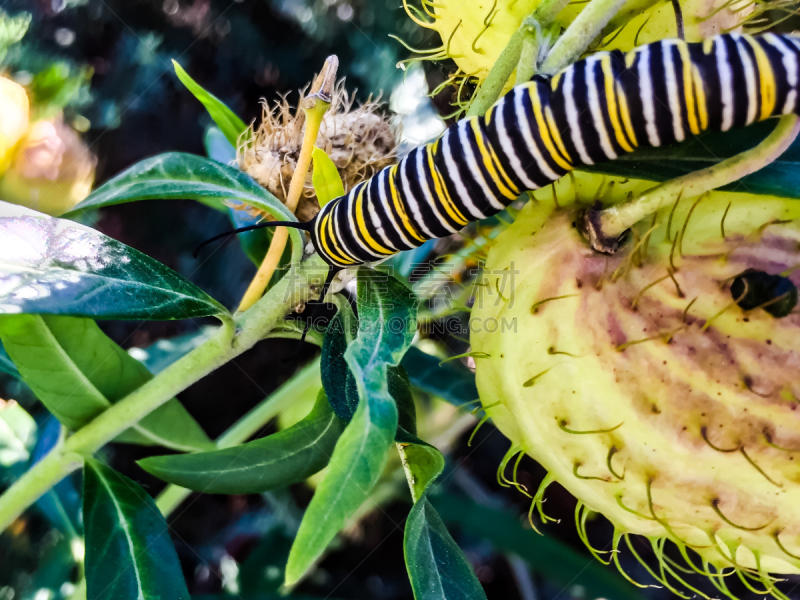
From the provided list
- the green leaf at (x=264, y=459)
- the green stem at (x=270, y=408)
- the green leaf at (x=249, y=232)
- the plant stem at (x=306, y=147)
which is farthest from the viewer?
the green stem at (x=270, y=408)

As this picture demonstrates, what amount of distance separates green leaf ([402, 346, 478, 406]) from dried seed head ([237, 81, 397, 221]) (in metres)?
0.34

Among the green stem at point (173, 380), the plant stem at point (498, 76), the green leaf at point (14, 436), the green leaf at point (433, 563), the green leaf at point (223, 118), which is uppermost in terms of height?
the plant stem at point (498, 76)

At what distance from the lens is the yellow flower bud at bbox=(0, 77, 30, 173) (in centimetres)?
114

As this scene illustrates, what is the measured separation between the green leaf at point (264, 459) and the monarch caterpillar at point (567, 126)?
0.26 m

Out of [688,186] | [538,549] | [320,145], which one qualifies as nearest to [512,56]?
[688,186]

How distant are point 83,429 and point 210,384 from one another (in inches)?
21.9

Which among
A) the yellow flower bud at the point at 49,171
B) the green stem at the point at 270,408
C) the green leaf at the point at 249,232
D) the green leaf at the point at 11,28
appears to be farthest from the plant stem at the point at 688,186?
the green leaf at the point at 11,28

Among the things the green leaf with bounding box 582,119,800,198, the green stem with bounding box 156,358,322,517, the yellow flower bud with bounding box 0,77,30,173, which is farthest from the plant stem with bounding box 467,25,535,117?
the yellow flower bud with bounding box 0,77,30,173

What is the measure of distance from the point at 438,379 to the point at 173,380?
1.46ft

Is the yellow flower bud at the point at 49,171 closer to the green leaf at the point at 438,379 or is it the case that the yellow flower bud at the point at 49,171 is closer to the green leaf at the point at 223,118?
the green leaf at the point at 223,118

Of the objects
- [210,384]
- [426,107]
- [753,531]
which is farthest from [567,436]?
[210,384]

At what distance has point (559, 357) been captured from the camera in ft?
1.81

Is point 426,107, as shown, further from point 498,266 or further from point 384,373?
point 384,373

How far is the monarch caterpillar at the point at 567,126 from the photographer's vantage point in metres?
0.47
